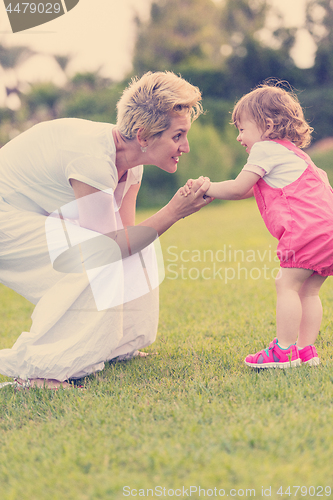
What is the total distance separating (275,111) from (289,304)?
986 mm

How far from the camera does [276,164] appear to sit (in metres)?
2.36

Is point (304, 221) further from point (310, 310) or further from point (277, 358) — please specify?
point (277, 358)

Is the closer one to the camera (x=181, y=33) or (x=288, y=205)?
(x=288, y=205)

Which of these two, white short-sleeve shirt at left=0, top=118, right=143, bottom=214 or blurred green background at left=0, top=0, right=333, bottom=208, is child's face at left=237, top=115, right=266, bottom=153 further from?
blurred green background at left=0, top=0, right=333, bottom=208

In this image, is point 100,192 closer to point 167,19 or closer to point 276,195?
point 276,195

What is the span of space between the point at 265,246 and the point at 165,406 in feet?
17.2

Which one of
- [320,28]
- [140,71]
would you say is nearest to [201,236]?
[140,71]

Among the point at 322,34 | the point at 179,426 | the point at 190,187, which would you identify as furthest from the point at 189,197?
the point at 322,34

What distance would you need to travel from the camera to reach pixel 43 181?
2557 millimetres

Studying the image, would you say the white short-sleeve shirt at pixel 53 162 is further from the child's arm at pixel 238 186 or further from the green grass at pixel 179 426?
the green grass at pixel 179 426

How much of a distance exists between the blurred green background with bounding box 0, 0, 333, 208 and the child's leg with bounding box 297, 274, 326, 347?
12.9m

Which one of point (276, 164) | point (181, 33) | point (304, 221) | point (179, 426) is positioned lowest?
point (179, 426)

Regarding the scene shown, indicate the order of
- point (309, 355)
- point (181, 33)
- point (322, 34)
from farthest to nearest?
point (181, 33), point (322, 34), point (309, 355)

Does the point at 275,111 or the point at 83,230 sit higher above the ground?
the point at 275,111
